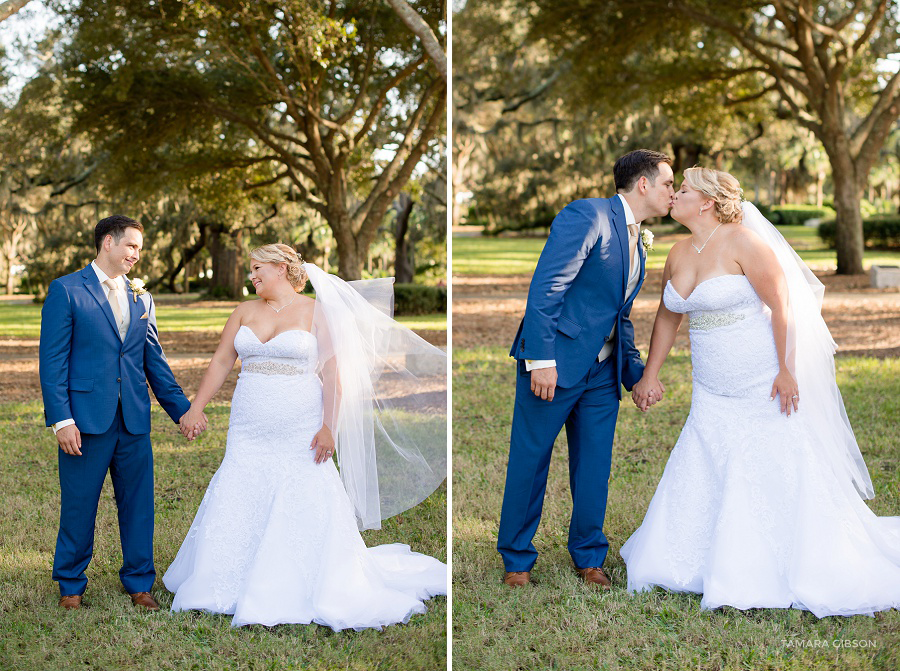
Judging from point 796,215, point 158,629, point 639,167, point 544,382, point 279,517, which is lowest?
point 158,629

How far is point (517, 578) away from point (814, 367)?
1929 mm

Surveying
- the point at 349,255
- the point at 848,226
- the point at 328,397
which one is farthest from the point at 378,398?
the point at 848,226

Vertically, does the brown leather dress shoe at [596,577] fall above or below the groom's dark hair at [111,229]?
below

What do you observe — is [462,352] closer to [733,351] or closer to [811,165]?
[733,351]

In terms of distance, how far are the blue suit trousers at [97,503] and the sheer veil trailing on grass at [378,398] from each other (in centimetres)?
104

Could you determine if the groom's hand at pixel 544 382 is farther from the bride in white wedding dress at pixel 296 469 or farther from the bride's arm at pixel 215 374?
the bride's arm at pixel 215 374

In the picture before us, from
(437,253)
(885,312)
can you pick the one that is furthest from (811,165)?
(885,312)

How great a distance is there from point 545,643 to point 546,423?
1100 millimetres

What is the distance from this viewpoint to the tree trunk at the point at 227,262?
28.3 metres

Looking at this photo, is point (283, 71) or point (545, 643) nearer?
point (545, 643)

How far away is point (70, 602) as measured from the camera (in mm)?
4531

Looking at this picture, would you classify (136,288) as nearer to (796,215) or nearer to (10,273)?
(10,273)

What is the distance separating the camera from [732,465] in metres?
4.48

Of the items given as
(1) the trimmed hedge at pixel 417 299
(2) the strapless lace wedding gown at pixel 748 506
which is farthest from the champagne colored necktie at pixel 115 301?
(1) the trimmed hedge at pixel 417 299
